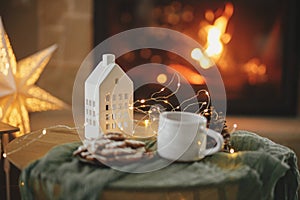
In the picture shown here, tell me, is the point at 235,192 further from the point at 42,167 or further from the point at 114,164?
the point at 42,167

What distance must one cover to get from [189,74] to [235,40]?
0.95 ft

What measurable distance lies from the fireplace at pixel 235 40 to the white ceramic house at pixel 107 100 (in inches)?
56.1

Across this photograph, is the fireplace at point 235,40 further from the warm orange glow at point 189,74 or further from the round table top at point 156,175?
the round table top at point 156,175

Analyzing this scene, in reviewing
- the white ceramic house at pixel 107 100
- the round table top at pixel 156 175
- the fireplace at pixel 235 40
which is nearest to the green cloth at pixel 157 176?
the round table top at pixel 156 175

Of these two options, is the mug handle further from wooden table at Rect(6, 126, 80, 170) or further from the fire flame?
the fire flame

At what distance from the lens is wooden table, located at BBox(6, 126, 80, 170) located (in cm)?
111

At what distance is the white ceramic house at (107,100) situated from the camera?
122 cm

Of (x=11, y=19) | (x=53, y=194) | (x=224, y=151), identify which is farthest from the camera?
(x=11, y=19)

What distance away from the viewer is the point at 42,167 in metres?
1.02

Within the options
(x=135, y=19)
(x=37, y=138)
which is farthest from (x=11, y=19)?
(x=37, y=138)

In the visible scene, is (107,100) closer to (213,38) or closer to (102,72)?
(102,72)

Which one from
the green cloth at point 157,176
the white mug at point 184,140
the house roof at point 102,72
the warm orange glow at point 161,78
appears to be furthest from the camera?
the warm orange glow at point 161,78

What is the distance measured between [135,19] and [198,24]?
319 mm

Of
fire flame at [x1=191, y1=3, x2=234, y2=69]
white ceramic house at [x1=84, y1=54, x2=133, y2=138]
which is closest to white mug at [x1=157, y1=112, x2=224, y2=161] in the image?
white ceramic house at [x1=84, y1=54, x2=133, y2=138]
